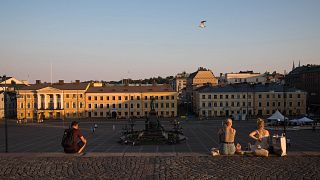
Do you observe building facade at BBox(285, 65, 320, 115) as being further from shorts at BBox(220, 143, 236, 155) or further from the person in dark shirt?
the person in dark shirt

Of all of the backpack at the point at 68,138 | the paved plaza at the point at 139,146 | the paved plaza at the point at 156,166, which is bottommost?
the paved plaza at the point at 139,146

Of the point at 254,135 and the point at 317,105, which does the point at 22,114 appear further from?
the point at 254,135

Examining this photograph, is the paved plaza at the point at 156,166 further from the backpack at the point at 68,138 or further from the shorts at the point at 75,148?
the backpack at the point at 68,138

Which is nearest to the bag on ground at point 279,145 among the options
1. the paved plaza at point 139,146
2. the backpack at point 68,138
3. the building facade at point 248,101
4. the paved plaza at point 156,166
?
the paved plaza at point 156,166

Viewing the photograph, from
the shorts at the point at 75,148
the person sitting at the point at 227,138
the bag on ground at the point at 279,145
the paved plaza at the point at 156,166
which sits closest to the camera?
the paved plaza at the point at 156,166

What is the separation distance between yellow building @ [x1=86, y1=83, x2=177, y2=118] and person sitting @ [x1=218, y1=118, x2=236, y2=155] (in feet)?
257

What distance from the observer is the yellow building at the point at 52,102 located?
93062 mm

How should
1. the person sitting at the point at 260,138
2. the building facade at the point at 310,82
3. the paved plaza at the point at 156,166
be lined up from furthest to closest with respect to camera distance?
the building facade at the point at 310,82, the person sitting at the point at 260,138, the paved plaza at the point at 156,166

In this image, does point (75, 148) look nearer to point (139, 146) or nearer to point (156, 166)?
point (156, 166)

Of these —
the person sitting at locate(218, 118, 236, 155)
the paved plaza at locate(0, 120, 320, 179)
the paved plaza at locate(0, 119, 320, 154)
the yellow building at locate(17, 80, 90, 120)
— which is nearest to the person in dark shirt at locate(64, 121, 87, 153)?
the paved plaza at locate(0, 120, 320, 179)

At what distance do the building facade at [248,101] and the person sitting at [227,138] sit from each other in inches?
3099

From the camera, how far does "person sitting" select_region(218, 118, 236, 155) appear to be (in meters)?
13.2

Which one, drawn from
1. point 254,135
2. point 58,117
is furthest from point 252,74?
point 254,135

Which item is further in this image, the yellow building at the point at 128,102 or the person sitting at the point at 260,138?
the yellow building at the point at 128,102
